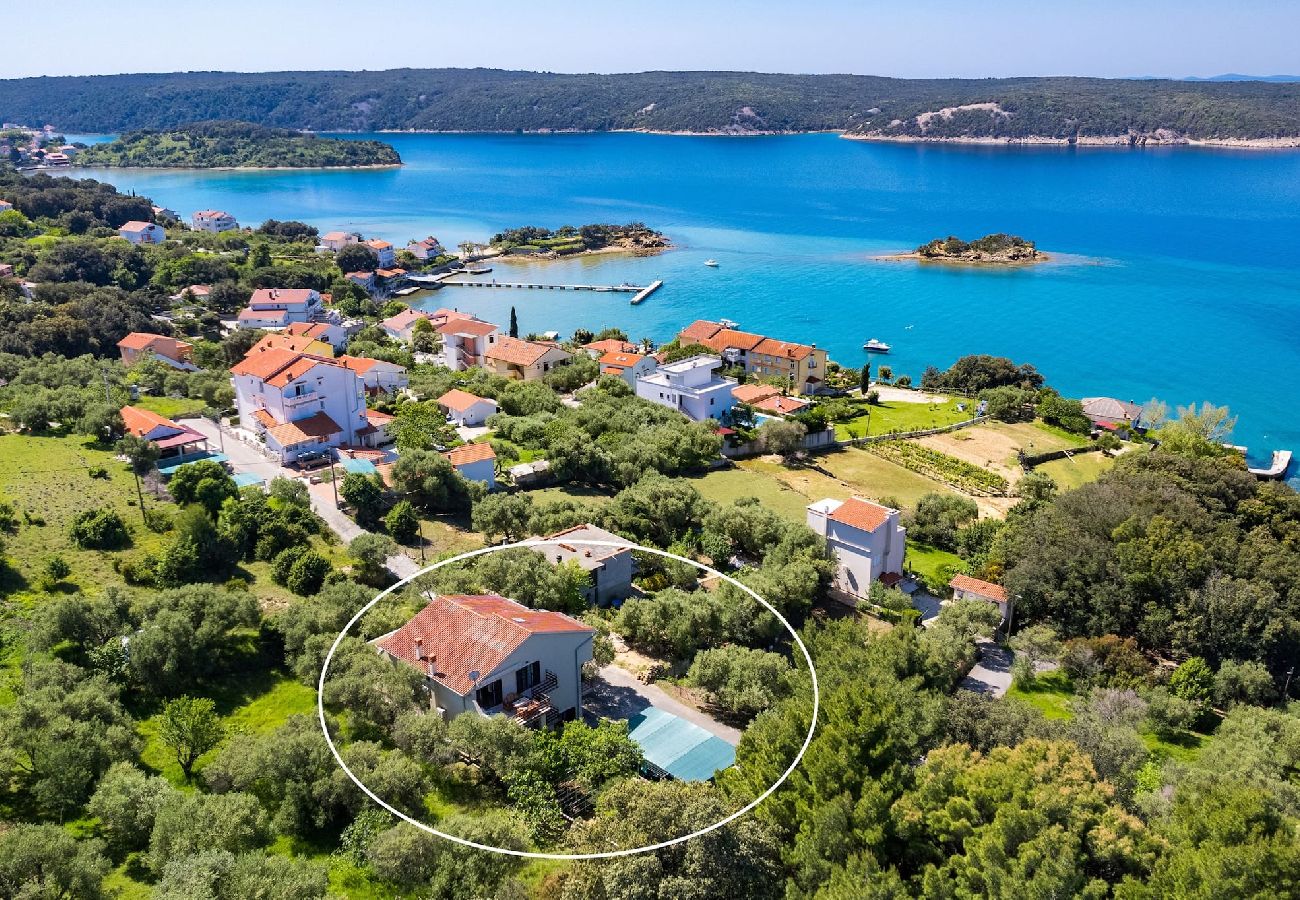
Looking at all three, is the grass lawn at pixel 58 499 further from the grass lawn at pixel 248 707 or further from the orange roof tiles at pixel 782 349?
the orange roof tiles at pixel 782 349

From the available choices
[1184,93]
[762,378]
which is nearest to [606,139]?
[1184,93]

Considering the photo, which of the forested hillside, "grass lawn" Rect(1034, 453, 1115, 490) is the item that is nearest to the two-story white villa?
"grass lawn" Rect(1034, 453, 1115, 490)

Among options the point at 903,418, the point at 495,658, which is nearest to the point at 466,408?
the point at 903,418

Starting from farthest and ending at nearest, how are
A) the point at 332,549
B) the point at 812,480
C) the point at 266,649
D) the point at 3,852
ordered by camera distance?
the point at 812,480
the point at 332,549
the point at 266,649
the point at 3,852

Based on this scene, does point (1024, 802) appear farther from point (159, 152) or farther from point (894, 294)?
point (159, 152)

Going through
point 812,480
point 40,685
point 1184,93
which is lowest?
point 812,480

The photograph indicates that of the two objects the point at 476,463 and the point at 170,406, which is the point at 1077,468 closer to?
the point at 476,463

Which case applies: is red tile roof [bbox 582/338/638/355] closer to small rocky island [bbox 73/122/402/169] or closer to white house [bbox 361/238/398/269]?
white house [bbox 361/238/398/269]
